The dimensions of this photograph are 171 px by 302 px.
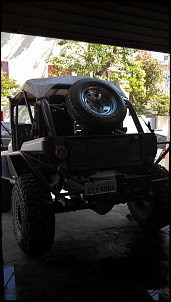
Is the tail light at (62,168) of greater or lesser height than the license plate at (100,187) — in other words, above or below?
above

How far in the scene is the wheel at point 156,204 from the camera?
4.76 meters

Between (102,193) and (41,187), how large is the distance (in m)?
0.85

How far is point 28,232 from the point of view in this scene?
13.0 ft

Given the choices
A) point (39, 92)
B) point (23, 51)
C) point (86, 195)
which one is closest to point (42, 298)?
point (86, 195)

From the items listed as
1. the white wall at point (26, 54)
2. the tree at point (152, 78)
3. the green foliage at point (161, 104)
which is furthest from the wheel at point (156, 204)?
the green foliage at point (161, 104)

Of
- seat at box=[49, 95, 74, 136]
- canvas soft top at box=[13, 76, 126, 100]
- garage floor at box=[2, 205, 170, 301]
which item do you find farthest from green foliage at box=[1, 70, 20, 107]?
garage floor at box=[2, 205, 170, 301]

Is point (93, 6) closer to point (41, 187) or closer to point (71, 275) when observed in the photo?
point (41, 187)

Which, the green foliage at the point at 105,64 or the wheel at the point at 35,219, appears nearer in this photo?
the wheel at the point at 35,219

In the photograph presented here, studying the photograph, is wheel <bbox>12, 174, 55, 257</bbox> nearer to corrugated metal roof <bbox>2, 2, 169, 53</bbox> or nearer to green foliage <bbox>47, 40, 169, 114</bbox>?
corrugated metal roof <bbox>2, 2, 169, 53</bbox>

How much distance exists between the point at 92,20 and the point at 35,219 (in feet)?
8.94

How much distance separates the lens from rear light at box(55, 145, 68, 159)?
159 inches

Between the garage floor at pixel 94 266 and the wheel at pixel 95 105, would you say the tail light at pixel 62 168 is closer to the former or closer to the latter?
the wheel at pixel 95 105

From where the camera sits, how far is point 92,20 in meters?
4.19

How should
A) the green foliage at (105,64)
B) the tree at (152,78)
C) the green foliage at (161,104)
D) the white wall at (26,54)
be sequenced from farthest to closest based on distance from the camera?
the green foliage at (161,104), the tree at (152,78), the white wall at (26,54), the green foliage at (105,64)
